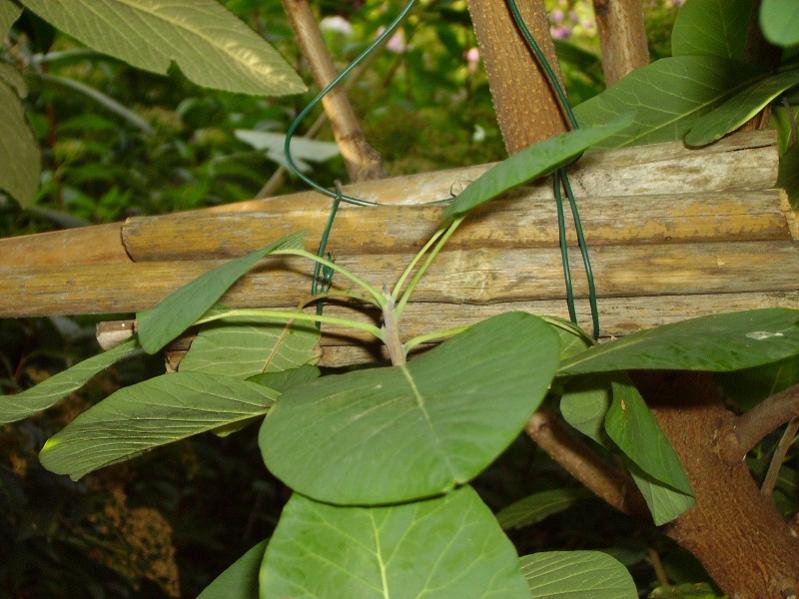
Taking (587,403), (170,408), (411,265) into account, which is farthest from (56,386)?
(587,403)

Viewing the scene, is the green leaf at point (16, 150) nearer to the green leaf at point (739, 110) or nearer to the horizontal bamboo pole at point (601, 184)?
the horizontal bamboo pole at point (601, 184)

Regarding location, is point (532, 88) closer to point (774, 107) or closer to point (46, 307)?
point (774, 107)

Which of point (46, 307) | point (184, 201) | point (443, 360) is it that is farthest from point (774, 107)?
point (184, 201)

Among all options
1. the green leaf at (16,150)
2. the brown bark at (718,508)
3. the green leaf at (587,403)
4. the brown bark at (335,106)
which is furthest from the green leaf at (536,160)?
the green leaf at (16,150)

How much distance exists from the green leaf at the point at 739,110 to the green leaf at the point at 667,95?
51 mm

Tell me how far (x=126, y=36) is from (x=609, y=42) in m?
0.42

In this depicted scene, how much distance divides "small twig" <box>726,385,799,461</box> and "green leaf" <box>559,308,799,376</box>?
17 cm

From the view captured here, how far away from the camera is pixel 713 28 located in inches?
27.0

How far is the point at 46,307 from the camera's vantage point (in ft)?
2.01

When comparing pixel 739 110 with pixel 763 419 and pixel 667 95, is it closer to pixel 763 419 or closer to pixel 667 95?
pixel 667 95

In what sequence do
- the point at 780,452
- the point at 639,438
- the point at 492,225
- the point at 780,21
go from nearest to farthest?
the point at 780,21 → the point at 639,438 → the point at 492,225 → the point at 780,452

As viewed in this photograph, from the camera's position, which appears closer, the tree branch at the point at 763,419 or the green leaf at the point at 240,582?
the green leaf at the point at 240,582

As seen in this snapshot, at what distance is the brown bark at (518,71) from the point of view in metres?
0.65

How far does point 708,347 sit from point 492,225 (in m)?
0.20
